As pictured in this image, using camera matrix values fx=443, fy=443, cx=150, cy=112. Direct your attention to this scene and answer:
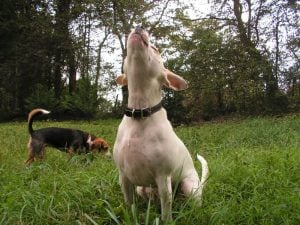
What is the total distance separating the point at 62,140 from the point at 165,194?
5.43 meters

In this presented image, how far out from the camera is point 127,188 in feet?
10.6

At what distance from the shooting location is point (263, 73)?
1716cm

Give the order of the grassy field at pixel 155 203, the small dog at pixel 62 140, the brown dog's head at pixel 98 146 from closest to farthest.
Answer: the grassy field at pixel 155 203, the small dog at pixel 62 140, the brown dog's head at pixel 98 146

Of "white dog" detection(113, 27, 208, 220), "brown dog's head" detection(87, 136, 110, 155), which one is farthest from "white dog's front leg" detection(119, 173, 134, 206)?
"brown dog's head" detection(87, 136, 110, 155)

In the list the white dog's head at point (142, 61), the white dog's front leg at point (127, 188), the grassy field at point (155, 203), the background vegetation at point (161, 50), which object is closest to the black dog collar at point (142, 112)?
the white dog's head at point (142, 61)

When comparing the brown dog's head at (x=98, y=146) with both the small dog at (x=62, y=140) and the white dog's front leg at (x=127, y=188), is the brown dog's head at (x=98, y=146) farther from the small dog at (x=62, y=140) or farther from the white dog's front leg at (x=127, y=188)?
the white dog's front leg at (x=127, y=188)

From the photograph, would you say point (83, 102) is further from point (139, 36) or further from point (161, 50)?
point (139, 36)

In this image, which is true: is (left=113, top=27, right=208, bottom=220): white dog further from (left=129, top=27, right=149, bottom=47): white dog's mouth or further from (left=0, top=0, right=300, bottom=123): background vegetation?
(left=0, top=0, right=300, bottom=123): background vegetation

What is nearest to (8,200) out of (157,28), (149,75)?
(149,75)

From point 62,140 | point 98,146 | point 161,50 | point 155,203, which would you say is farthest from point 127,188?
point 161,50

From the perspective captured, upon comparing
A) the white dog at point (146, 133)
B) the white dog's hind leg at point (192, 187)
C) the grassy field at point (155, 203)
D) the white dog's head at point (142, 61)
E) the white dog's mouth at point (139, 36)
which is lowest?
the grassy field at point (155, 203)

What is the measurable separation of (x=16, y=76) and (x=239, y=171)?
20.6 m

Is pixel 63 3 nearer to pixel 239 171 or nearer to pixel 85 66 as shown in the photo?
pixel 85 66

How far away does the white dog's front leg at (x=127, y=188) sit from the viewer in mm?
3203
